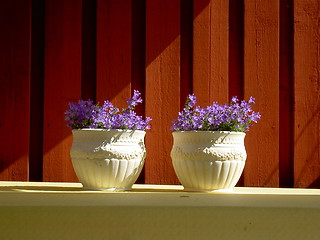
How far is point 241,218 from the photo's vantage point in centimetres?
132

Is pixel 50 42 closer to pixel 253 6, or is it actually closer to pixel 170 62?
pixel 170 62

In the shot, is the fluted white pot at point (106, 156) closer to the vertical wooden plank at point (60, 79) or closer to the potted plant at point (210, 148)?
the potted plant at point (210, 148)

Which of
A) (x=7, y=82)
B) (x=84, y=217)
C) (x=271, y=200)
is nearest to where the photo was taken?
(x=84, y=217)

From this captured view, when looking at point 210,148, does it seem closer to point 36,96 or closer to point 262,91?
point 262,91

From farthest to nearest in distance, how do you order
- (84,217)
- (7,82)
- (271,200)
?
1. (7,82)
2. (271,200)
3. (84,217)

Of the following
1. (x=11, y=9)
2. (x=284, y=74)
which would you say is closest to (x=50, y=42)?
(x=11, y=9)

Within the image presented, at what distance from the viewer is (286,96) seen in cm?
240

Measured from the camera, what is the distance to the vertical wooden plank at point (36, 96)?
2.34m

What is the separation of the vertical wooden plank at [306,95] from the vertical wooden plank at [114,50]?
84cm

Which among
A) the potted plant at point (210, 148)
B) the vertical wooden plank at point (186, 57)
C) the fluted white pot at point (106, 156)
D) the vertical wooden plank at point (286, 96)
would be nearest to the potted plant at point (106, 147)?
the fluted white pot at point (106, 156)

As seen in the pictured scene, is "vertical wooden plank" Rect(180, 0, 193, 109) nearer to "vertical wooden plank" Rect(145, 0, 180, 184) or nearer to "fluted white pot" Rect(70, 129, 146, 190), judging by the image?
"vertical wooden plank" Rect(145, 0, 180, 184)

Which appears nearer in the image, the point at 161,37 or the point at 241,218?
the point at 241,218

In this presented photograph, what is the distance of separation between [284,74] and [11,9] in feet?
4.56

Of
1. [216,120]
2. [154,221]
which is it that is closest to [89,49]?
[216,120]
